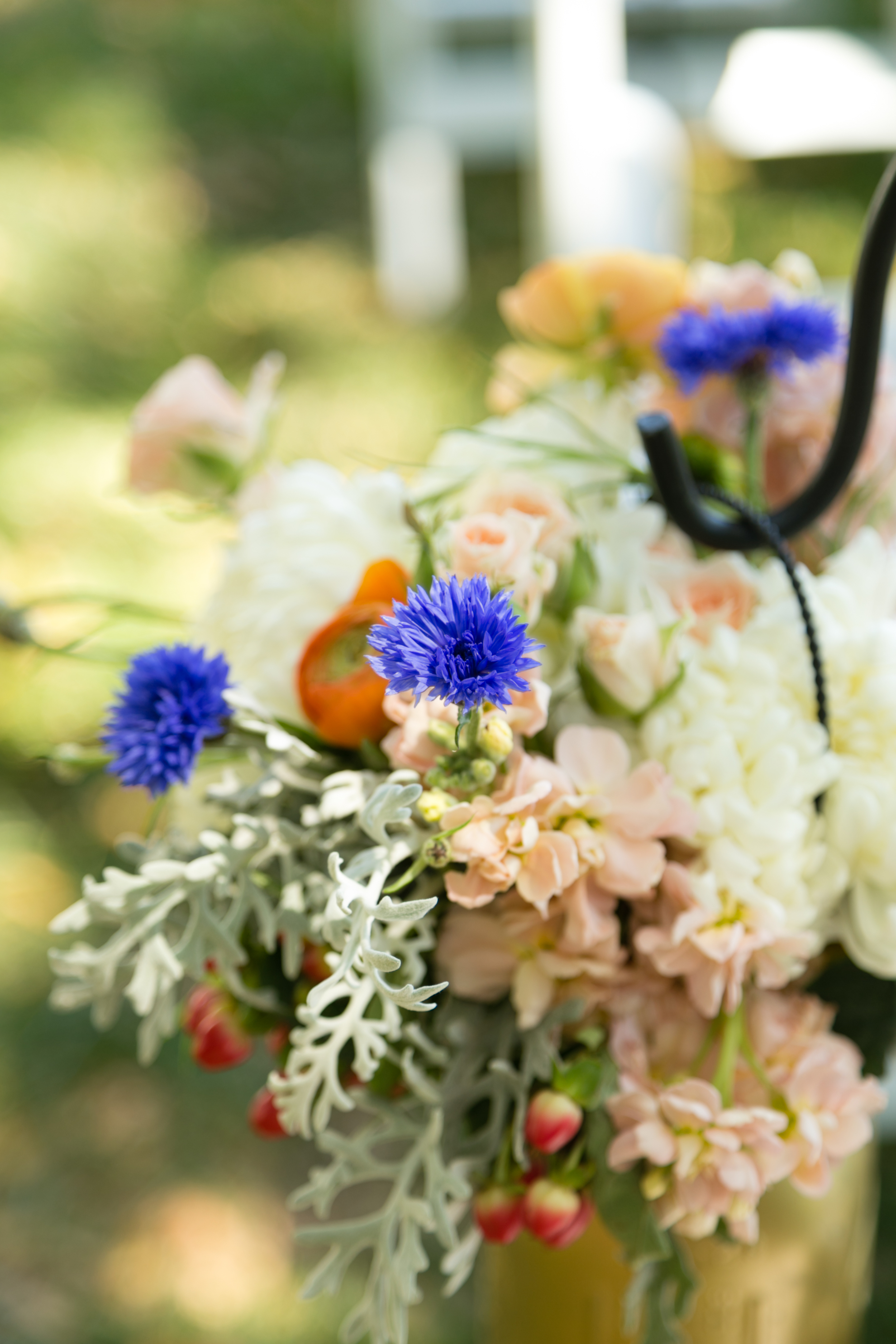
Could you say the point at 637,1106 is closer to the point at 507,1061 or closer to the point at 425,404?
the point at 507,1061

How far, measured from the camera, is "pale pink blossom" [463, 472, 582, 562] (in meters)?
0.46

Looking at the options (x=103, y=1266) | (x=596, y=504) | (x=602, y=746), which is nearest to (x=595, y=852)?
(x=602, y=746)

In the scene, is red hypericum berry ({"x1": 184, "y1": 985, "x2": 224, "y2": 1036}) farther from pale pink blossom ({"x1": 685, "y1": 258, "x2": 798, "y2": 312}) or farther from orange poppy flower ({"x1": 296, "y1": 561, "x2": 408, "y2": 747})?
pale pink blossom ({"x1": 685, "y1": 258, "x2": 798, "y2": 312})

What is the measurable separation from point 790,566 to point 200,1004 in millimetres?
284

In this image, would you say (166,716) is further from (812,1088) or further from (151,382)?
(151,382)

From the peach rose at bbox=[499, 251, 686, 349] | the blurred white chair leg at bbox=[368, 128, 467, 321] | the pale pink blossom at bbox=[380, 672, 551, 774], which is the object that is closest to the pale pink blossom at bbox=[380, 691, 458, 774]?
the pale pink blossom at bbox=[380, 672, 551, 774]

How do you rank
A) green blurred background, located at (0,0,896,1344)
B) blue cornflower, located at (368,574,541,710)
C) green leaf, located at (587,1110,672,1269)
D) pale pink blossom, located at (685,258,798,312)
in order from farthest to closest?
green blurred background, located at (0,0,896,1344) → pale pink blossom, located at (685,258,798,312) → green leaf, located at (587,1110,672,1269) → blue cornflower, located at (368,574,541,710)

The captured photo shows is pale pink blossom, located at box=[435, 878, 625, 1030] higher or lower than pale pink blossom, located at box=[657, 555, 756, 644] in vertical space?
lower

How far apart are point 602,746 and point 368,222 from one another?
85.3 inches

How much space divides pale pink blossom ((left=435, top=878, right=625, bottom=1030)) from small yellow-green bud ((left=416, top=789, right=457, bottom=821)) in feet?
0.20

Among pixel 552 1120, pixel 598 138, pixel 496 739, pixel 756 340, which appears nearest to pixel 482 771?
pixel 496 739

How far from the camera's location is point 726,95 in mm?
1575

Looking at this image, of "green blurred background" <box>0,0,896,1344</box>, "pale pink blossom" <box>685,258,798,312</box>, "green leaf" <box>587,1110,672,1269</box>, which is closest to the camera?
"green leaf" <box>587,1110,672,1269</box>

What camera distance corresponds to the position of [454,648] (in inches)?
12.8
